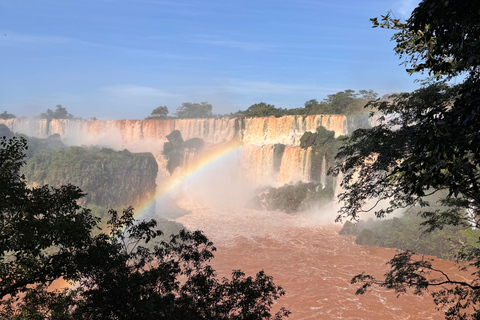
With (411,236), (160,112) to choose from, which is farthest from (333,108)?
(160,112)

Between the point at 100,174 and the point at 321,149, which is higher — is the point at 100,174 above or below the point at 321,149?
below

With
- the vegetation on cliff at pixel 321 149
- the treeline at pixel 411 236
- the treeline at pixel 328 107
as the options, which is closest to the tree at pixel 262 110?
the treeline at pixel 328 107

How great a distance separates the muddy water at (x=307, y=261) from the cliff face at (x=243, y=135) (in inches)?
259

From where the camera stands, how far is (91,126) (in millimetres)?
59656

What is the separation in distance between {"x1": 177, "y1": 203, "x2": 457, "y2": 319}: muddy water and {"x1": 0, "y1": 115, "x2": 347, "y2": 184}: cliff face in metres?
6.59

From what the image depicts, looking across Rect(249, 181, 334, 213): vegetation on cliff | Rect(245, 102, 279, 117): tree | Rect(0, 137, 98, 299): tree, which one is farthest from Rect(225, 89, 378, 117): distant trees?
Rect(0, 137, 98, 299): tree

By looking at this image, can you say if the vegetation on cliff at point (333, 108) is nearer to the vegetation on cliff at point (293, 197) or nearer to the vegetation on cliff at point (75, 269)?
the vegetation on cliff at point (293, 197)

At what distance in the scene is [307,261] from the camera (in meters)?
21.4

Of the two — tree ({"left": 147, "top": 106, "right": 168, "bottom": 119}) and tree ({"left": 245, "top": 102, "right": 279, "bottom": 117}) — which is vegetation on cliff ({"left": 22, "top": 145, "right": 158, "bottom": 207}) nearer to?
tree ({"left": 245, "top": 102, "right": 279, "bottom": 117})

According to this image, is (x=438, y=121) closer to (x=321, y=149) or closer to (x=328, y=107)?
(x=321, y=149)

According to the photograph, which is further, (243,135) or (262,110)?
(262,110)

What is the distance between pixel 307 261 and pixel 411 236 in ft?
23.3

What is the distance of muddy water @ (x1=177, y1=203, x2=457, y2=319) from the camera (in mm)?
15219

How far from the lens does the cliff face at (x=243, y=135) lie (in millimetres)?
38750
